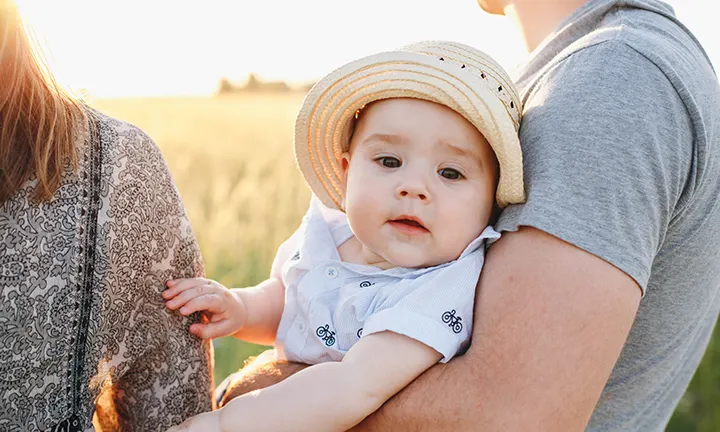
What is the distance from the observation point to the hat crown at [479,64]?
82.0 inches

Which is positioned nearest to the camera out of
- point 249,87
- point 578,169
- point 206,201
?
point 578,169

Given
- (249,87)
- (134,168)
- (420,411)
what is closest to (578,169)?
(420,411)

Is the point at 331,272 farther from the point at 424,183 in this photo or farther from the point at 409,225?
the point at 424,183

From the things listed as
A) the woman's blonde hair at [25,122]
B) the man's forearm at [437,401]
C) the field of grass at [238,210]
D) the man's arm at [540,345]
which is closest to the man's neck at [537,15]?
the man's arm at [540,345]

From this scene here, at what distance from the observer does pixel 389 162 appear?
84.7 inches

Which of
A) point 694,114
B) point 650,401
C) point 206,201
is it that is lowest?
point 206,201

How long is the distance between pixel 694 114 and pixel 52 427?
1.63m

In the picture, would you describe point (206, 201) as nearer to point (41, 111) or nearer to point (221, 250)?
point (221, 250)

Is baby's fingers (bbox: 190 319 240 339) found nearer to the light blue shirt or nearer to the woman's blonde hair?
the light blue shirt

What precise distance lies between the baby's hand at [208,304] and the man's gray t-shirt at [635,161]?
0.82 meters

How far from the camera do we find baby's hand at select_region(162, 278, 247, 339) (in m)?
2.14

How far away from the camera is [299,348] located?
2318 millimetres

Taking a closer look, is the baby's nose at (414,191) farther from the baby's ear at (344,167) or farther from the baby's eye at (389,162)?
the baby's ear at (344,167)

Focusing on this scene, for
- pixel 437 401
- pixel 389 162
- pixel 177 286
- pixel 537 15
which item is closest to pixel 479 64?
pixel 389 162
